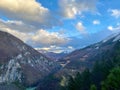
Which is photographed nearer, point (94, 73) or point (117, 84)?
point (117, 84)

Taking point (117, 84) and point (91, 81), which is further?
point (91, 81)

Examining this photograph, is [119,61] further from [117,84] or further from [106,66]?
[117,84]

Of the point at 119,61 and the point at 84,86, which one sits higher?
the point at 119,61

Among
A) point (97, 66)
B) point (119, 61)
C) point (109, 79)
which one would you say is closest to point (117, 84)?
point (109, 79)

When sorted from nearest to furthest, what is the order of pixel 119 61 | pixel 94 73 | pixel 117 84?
pixel 117 84 < pixel 119 61 < pixel 94 73

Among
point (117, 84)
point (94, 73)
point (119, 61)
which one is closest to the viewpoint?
point (117, 84)

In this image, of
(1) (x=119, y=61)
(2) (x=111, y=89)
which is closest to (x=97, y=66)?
(1) (x=119, y=61)

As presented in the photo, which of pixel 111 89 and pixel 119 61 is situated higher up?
pixel 119 61

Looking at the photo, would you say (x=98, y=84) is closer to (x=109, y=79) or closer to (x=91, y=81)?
(x=91, y=81)
